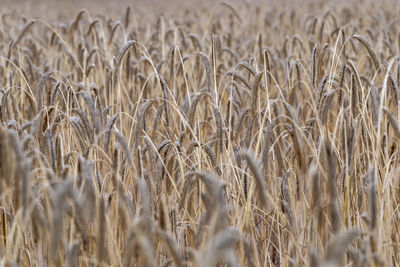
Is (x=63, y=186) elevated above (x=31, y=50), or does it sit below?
below

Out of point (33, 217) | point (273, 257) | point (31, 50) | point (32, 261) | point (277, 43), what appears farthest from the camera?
point (277, 43)

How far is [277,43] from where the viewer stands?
14.6 ft

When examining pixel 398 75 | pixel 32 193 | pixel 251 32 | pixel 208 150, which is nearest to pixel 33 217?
pixel 32 193

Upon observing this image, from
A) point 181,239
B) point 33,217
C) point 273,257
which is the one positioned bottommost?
point 273,257

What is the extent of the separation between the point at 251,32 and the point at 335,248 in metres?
4.46

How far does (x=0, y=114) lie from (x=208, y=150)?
84 centimetres

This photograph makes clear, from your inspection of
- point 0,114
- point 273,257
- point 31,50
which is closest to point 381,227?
point 273,257

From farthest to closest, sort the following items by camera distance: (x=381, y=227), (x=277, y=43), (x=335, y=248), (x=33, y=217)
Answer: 1. (x=277, y=43)
2. (x=381, y=227)
3. (x=33, y=217)
4. (x=335, y=248)

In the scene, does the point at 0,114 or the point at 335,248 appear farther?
the point at 0,114

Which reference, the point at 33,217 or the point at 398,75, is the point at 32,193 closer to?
the point at 33,217

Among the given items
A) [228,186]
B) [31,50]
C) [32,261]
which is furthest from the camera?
[31,50]

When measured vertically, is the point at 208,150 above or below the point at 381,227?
above

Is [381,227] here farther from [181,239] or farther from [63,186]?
[63,186]

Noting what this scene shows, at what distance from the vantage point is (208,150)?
160 centimetres
